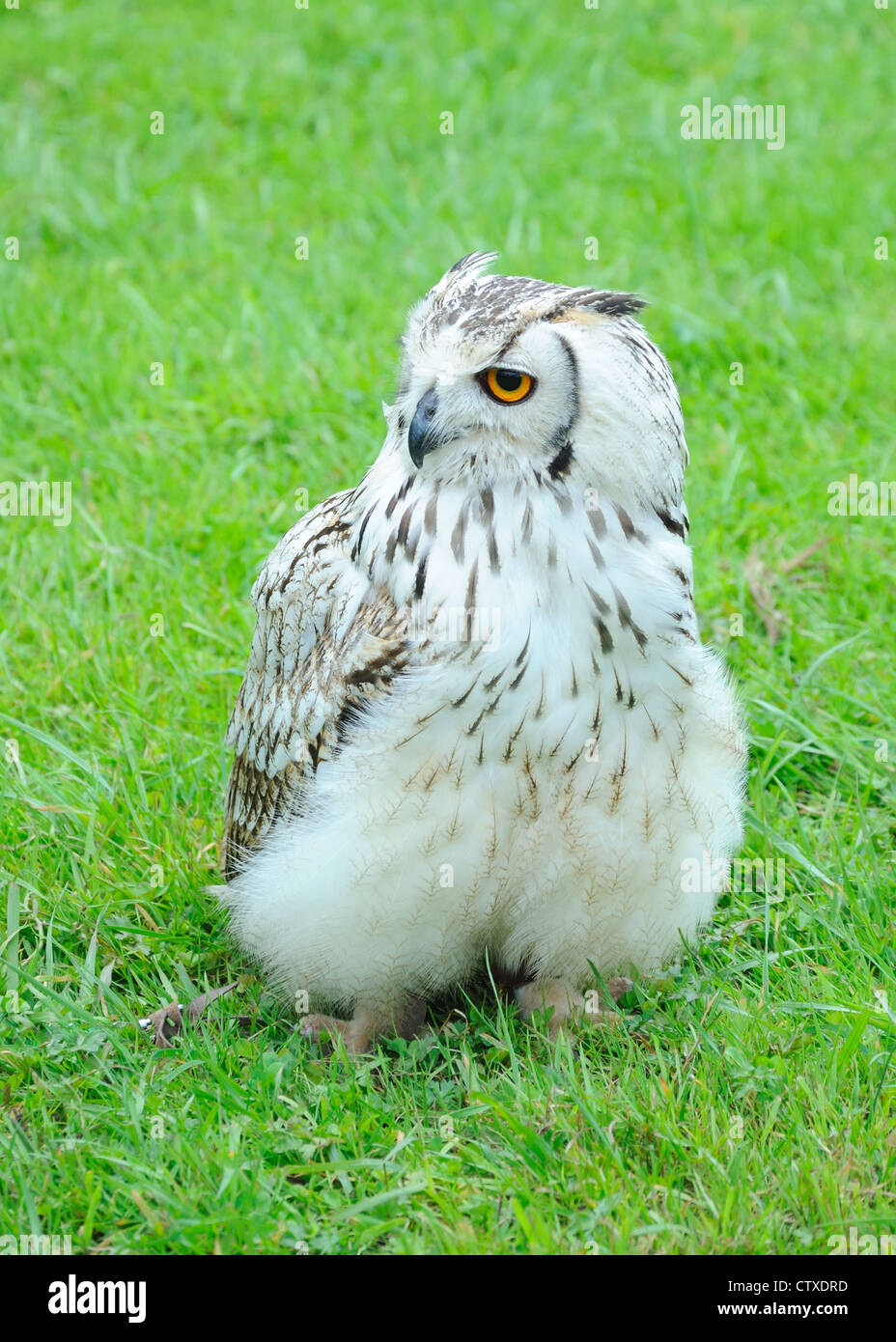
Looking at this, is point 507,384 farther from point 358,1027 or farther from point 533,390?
point 358,1027

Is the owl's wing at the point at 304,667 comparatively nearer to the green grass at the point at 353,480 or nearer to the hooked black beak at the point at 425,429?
the hooked black beak at the point at 425,429

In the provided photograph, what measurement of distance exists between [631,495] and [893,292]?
4287 millimetres

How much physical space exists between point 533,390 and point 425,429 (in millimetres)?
241

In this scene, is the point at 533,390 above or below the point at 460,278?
below

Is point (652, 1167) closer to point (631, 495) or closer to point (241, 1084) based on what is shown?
point (241, 1084)

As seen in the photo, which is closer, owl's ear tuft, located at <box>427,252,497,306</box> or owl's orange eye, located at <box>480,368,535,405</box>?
owl's orange eye, located at <box>480,368,535,405</box>

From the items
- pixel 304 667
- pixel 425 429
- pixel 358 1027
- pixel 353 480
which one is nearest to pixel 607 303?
pixel 425 429

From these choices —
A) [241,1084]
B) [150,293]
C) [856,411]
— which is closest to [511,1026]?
[241,1084]

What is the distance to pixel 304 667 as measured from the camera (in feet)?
11.8

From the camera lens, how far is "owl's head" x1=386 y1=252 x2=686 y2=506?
10.0 ft

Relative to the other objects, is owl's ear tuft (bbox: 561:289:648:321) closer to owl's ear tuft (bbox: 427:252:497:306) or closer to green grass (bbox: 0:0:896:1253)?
owl's ear tuft (bbox: 427:252:497:306)

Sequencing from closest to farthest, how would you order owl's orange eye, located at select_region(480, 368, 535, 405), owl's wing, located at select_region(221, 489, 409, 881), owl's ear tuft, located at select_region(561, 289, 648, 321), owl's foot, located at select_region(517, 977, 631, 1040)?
owl's orange eye, located at select_region(480, 368, 535, 405) → owl's ear tuft, located at select_region(561, 289, 648, 321) → owl's wing, located at select_region(221, 489, 409, 881) → owl's foot, located at select_region(517, 977, 631, 1040)

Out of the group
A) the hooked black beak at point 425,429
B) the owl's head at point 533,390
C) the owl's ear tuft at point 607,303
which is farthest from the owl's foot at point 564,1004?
the owl's ear tuft at point 607,303

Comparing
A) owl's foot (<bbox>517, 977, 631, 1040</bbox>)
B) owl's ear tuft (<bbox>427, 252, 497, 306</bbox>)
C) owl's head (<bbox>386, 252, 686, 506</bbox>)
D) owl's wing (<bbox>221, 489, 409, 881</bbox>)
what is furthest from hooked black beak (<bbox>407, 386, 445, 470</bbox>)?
owl's foot (<bbox>517, 977, 631, 1040</bbox>)
